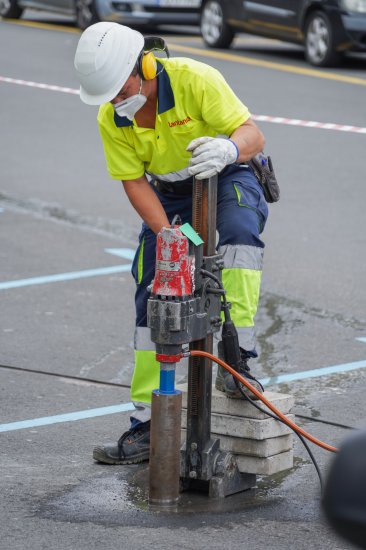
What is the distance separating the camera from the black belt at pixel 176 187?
4.95 meters

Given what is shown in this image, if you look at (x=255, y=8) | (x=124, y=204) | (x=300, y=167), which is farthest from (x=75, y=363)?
(x=255, y=8)

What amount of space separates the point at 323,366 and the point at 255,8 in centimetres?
1181

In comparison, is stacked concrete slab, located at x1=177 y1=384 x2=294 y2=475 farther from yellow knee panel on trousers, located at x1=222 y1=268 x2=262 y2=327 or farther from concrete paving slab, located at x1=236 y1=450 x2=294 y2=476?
yellow knee panel on trousers, located at x1=222 y1=268 x2=262 y2=327

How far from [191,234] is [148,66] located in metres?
0.71

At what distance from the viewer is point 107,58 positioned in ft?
14.9

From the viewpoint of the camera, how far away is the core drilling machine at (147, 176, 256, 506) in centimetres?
423

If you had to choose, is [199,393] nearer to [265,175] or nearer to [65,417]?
[265,175]

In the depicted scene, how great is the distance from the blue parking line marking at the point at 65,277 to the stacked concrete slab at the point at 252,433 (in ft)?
11.2

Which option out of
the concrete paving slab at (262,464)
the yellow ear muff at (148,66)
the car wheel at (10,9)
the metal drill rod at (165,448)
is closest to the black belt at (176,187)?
the yellow ear muff at (148,66)

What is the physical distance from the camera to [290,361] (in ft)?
21.3

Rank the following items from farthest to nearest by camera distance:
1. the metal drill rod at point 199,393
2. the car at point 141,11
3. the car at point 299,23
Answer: the car at point 141,11, the car at point 299,23, the metal drill rod at point 199,393

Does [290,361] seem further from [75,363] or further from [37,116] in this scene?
[37,116]

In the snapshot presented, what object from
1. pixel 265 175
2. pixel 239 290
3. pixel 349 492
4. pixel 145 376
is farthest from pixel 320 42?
pixel 349 492

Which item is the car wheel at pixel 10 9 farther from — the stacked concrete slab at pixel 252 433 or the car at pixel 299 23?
the stacked concrete slab at pixel 252 433
